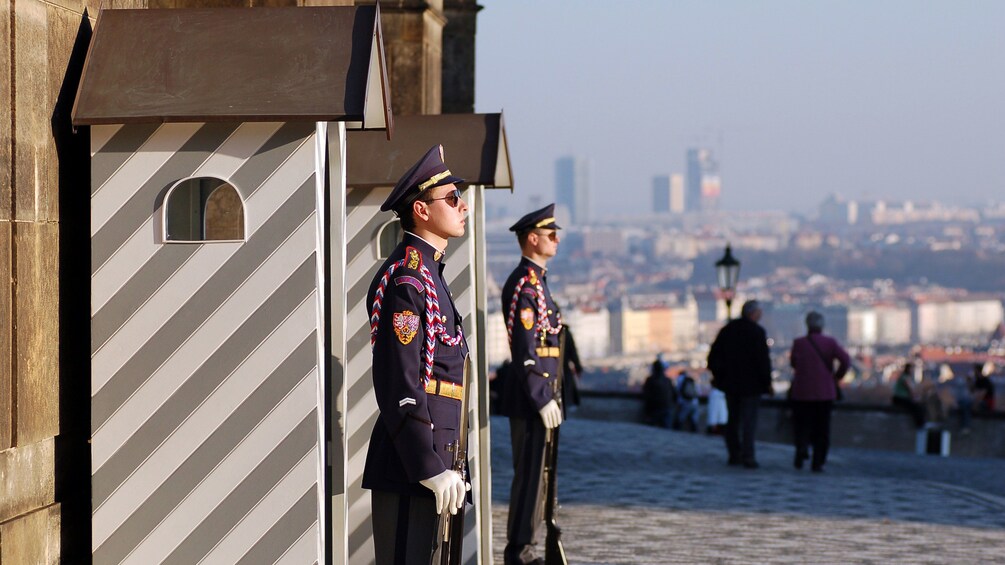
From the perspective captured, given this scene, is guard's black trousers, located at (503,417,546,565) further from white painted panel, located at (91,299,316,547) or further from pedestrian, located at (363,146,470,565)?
white painted panel, located at (91,299,316,547)

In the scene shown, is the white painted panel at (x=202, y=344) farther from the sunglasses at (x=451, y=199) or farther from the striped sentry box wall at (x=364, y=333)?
the striped sentry box wall at (x=364, y=333)

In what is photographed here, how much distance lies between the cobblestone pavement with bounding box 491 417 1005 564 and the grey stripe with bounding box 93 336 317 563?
430cm

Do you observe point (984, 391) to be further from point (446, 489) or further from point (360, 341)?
point (446, 489)

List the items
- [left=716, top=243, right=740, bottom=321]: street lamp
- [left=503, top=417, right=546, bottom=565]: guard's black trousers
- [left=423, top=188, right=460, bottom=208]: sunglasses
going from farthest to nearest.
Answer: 1. [left=716, top=243, right=740, bottom=321]: street lamp
2. [left=503, top=417, right=546, bottom=565]: guard's black trousers
3. [left=423, top=188, right=460, bottom=208]: sunglasses

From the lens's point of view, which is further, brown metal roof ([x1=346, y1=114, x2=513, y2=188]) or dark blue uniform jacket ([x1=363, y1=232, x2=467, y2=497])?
brown metal roof ([x1=346, y1=114, x2=513, y2=188])

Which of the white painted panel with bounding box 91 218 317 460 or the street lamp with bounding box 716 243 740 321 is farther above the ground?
the street lamp with bounding box 716 243 740 321

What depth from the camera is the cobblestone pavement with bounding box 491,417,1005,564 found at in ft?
30.8

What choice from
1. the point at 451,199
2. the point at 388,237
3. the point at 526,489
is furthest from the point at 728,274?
the point at 451,199

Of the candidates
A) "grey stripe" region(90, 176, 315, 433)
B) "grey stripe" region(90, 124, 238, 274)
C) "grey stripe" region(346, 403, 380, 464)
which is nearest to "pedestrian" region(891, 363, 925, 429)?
"grey stripe" region(346, 403, 380, 464)

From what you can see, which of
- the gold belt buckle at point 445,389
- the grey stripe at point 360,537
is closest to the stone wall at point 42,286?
the gold belt buckle at point 445,389

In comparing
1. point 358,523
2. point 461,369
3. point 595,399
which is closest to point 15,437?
point 461,369

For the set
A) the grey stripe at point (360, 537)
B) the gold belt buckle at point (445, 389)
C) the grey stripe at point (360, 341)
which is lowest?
the grey stripe at point (360, 537)

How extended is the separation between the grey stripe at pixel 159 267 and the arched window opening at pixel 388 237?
8.27 feet

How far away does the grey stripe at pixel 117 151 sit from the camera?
4.84 m
